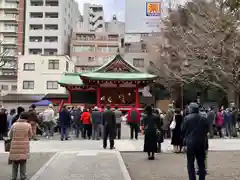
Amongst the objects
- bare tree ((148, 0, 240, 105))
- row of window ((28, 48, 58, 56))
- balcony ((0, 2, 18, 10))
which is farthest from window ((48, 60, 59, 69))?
balcony ((0, 2, 18, 10))

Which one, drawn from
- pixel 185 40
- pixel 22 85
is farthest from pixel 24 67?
pixel 185 40

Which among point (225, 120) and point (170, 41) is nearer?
point (225, 120)

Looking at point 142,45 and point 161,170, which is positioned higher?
point 142,45

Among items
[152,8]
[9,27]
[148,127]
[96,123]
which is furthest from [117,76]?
[9,27]

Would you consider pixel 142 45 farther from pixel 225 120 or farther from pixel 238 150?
pixel 238 150

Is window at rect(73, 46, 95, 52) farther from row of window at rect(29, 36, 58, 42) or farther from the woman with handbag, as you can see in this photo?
the woman with handbag

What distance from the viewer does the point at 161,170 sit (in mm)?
10531

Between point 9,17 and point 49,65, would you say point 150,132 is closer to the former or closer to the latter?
point 49,65

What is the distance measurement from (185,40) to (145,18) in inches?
743

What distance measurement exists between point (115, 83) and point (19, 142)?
26871 millimetres

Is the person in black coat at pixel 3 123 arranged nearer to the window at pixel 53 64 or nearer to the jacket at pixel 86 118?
the jacket at pixel 86 118

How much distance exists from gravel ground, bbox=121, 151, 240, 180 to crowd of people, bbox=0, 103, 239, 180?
1.73ft

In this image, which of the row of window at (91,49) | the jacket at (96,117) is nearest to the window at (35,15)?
the row of window at (91,49)

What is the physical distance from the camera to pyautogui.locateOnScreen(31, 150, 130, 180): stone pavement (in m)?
9.50
